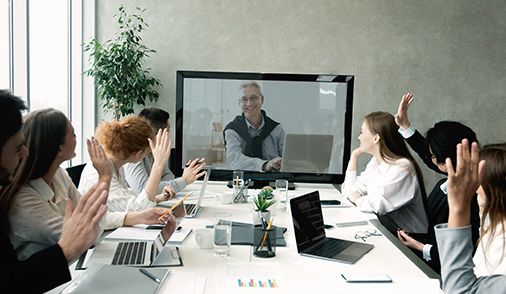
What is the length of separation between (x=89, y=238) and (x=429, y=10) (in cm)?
487

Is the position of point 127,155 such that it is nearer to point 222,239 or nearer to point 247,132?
point 222,239

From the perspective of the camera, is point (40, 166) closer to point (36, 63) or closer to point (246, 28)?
point (36, 63)

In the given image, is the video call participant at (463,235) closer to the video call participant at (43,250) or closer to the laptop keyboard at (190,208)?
the video call participant at (43,250)

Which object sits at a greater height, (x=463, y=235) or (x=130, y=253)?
(x=463, y=235)

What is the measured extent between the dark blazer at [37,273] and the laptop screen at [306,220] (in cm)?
94

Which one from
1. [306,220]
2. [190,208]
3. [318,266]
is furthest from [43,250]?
[190,208]

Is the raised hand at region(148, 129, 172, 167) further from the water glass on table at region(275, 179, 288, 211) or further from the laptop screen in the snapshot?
the laptop screen

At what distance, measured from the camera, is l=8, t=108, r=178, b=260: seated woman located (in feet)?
5.84

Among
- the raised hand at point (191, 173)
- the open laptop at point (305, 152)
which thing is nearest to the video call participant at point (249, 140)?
the open laptop at point (305, 152)

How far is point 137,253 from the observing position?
1993 mm

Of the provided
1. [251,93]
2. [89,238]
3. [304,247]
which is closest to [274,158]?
[251,93]

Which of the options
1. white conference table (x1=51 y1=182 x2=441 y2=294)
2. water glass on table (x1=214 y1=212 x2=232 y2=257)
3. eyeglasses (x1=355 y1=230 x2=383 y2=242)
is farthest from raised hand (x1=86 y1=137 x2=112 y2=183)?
eyeglasses (x1=355 y1=230 x2=383 y2=242)

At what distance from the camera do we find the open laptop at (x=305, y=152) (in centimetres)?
388

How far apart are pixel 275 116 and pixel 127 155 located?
1.35 metres
